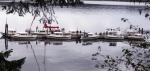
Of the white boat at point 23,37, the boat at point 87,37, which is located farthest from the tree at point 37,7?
the boat at point 87,37

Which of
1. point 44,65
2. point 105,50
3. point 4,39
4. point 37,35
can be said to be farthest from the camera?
point 37,35

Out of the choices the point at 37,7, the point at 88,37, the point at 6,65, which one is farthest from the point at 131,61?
the point at 88,37

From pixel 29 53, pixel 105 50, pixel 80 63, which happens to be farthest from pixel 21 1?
pixel 105 50

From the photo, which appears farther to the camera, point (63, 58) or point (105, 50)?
point (105, 50)

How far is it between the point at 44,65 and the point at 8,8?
25149mm

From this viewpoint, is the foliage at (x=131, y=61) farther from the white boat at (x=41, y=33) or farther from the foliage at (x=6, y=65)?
the white boat at (x=41, y=33)

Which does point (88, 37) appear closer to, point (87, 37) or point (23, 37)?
point (87, 37)

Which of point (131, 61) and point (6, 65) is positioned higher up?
point (6, 65)

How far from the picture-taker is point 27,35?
52.0m

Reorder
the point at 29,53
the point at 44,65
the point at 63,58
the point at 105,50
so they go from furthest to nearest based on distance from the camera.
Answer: the point at 105,50 → the point at 29,53 → the point at 63,58 → the point at 44,65

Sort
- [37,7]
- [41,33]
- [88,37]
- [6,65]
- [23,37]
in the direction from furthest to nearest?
1. [41,33]
2. [88,37]
3. [23,37]
4. [37,7]
5. [6,65]

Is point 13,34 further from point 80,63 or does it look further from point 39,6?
point 39,6

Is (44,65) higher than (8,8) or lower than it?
lower

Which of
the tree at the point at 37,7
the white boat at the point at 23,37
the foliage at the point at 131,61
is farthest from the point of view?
the white boat at the point at 23,37
